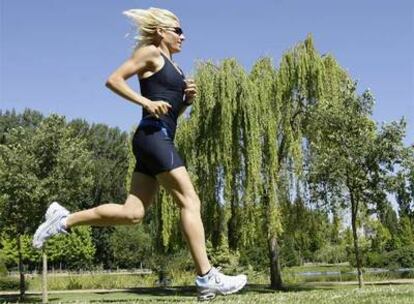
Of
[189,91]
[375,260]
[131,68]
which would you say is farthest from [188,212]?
[375,260]

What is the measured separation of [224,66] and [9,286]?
2075 centimetres

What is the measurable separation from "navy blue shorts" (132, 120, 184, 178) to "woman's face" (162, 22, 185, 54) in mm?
771

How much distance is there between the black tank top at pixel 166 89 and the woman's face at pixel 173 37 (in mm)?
218

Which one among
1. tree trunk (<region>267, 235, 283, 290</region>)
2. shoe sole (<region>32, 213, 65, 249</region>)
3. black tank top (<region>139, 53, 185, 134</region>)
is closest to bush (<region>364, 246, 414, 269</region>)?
tree trunk (<region>267, 235, 283, 290</region>)

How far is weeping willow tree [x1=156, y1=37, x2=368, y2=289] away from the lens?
75.4 ft

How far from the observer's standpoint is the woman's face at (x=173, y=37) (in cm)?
500

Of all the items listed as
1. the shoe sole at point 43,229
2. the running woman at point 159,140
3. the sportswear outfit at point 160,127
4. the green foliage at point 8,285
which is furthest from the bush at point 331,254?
the sportswear outfit at point 160,127

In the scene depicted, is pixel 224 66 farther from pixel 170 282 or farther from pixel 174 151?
pixel 174 151

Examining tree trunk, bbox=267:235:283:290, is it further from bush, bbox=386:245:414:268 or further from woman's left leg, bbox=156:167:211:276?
bush, bbox=386:245:414:268

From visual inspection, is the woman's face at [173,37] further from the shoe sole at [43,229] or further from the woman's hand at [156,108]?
the shoe sole at [43,229]

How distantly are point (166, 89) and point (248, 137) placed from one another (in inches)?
715

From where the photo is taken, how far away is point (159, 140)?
4.60 metres

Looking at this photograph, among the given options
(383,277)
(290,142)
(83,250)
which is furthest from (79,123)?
(290,142)

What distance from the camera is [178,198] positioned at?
→ 4695 mm
